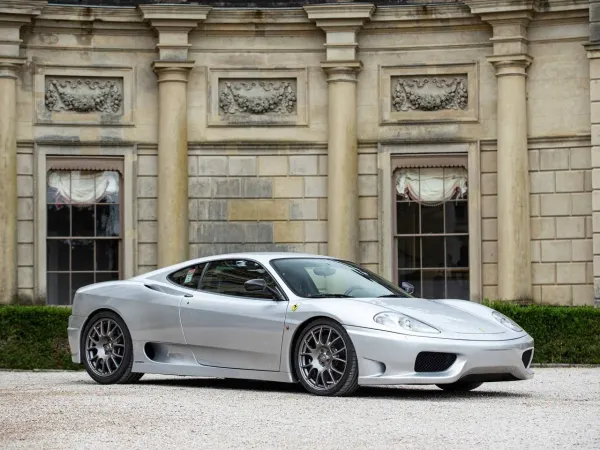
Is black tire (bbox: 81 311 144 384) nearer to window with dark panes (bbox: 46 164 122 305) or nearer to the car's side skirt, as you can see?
the car's side skirt

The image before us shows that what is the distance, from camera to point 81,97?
23.3m

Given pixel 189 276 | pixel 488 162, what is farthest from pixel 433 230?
pixel 189 276

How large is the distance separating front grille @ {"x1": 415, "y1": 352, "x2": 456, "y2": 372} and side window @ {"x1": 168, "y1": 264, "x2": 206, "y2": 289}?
270 cm

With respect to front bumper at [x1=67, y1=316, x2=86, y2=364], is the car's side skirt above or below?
below

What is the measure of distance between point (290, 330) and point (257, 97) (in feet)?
39.2

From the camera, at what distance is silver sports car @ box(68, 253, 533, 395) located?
1151 centimetres

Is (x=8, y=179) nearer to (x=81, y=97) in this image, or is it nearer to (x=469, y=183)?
(x=81, y=97)

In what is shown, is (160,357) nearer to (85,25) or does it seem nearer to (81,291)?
(81,291)

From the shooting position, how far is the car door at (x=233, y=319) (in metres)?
12.3

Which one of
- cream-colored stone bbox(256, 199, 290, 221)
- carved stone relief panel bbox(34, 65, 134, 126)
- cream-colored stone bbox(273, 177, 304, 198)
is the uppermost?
carved stone relief panel bbox(34, 65, 134, 126)

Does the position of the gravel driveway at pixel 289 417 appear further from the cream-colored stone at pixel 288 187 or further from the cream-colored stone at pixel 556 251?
the cream-colored stone at pixel 288 187

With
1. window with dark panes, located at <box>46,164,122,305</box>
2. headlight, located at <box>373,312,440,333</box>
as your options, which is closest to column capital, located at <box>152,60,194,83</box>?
window with dark panes, located at <box>46,164,122,305</box>

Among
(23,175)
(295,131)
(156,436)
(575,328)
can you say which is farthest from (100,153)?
(156,436)

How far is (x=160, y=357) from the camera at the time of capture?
13102 mm
